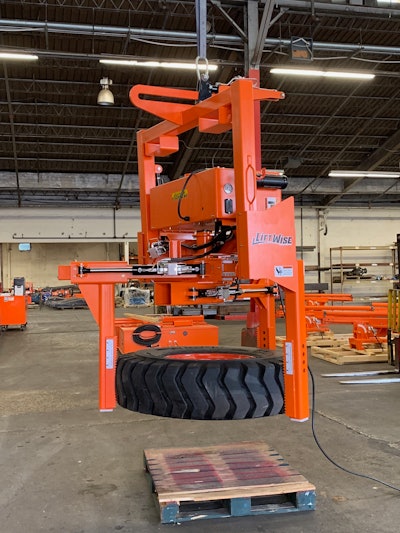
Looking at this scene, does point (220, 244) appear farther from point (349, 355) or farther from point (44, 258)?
point (44, 258)

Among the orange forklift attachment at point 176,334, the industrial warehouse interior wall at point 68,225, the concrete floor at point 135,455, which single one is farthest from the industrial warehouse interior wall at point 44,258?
the concrete floor at point 135,455

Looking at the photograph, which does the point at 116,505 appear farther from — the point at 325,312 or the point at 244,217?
the point at 325,312

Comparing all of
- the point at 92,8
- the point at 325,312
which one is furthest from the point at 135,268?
the point at 92,8

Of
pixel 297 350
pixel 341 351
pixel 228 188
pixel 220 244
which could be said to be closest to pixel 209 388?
pixel 297 350

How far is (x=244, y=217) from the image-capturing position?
103 inches

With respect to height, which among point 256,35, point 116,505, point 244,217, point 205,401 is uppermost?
point 256,35

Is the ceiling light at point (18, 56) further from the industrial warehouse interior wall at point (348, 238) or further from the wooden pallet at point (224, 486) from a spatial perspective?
the industrial warehouse interior wall at point (348, 238)

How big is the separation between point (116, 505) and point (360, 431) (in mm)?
2595

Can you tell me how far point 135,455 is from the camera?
14.7 feet

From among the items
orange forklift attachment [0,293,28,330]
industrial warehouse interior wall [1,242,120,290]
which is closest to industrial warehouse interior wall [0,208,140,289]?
industrial warehouse interior wall [1,242,120,290]

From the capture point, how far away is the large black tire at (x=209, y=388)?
9.34ft

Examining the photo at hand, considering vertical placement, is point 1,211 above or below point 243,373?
above

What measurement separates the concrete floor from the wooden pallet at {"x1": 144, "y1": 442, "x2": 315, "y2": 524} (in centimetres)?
7

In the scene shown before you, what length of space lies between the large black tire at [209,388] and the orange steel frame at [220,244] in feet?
0.43
